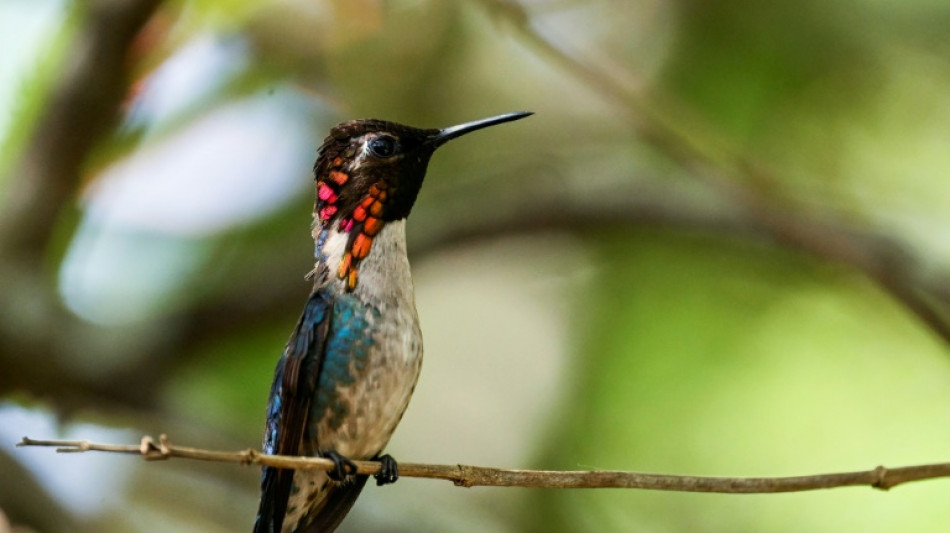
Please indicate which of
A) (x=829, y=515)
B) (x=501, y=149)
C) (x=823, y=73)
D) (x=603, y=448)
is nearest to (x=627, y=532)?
(x=603, y=448)

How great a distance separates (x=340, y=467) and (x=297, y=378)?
139 mm

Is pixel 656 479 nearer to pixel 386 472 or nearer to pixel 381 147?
pixel 386 472

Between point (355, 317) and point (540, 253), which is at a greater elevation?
point (540, 253)

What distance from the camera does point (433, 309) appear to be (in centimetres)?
459

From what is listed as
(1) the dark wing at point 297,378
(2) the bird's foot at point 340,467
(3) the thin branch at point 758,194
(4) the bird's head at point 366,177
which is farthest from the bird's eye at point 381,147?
(3) the thin branch at point 758,194

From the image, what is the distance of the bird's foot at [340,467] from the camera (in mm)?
1382

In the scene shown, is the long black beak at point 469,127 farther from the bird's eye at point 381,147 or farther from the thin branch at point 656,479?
the thin branch at point 656,479

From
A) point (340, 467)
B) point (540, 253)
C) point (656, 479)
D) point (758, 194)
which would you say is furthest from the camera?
point (540, 253)

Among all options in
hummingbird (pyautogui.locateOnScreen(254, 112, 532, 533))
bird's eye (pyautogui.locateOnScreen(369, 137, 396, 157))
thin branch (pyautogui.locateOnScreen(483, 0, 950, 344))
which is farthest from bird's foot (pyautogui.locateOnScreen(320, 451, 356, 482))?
thin branch (pyautogui.locateOnScreen(483, 0, 950, 344))

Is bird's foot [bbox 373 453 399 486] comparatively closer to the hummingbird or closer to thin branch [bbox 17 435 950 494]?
the hummingbird

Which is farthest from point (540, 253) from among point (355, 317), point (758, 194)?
point (355, 317)

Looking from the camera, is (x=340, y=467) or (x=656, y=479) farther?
(x=340, y=467)

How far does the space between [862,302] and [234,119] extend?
246cm

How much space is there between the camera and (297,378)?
1.45 metres
